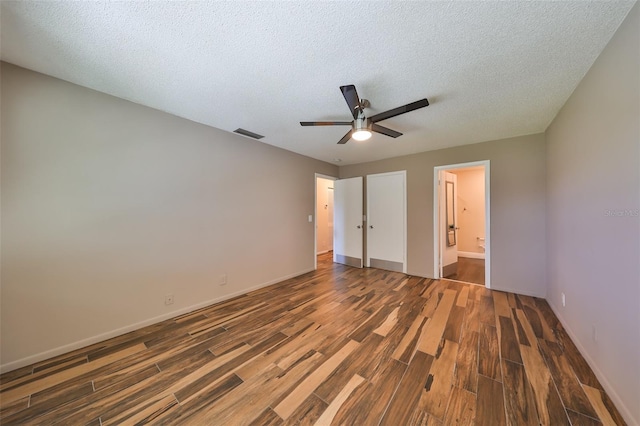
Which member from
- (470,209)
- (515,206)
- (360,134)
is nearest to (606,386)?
(515,206)

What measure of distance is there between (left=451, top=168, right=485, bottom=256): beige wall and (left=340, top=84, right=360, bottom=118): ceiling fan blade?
4929 millimetres

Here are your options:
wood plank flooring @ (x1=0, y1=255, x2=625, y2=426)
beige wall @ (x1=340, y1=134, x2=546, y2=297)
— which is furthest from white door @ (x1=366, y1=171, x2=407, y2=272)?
wood plank flooring @ (x1=0, y1=255, x2=625, y2=426)

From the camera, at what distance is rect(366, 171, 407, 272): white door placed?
4270 millimetres

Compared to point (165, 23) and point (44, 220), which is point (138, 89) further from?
point (44, 220)

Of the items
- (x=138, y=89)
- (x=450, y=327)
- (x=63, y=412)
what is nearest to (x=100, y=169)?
(x=138, y=89)

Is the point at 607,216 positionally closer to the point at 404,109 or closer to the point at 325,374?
the point at 404,109

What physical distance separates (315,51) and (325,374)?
2462mm

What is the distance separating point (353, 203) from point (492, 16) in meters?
3.77

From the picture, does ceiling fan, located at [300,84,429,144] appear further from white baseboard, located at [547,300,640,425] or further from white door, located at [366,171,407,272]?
white baseboard, located at [547,300,640,425]

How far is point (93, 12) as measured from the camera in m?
1.28

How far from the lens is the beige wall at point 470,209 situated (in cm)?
575

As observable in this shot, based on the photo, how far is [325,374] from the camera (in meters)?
1.64

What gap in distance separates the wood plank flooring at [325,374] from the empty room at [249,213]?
0.06 feet

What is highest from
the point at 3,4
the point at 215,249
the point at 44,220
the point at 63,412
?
the point at 3,4
